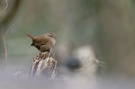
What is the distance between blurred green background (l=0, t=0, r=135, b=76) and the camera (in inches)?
55.4

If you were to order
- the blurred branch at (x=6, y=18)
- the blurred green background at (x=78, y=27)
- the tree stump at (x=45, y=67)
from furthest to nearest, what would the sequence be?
the blurred branch at (x=6, y=18) → the blurred green background at (x=78, y=27) → the tree stump at (x=45, y=67)

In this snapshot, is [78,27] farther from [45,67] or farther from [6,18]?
[45,67]

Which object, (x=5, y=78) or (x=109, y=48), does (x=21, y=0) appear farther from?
(x=5, y=78)

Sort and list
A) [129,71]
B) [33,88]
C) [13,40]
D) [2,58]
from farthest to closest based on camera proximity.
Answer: [13,40] → [2,58] → [129,71] → [33,88]

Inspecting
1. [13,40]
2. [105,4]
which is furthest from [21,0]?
[105,4]

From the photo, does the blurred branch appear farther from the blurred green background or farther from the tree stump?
the tree stump

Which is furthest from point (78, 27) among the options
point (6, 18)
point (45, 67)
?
point (45, 67)

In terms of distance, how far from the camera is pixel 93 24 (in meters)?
1.76

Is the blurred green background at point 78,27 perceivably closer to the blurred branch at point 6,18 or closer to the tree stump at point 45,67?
the blurred branch at point 6,18

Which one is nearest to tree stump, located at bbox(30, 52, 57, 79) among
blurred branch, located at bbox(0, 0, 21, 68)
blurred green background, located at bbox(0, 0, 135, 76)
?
blurred green background, located at bbox(0, 0, 135, 76)

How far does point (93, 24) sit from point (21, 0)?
1.42ft

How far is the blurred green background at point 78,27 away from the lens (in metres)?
1.41

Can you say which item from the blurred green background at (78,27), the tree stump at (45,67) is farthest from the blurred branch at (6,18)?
the tree stump at (45,67)

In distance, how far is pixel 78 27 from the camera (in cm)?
197
